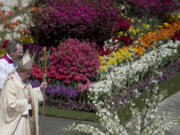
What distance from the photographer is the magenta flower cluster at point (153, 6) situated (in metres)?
16.5

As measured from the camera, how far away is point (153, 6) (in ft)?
54.5

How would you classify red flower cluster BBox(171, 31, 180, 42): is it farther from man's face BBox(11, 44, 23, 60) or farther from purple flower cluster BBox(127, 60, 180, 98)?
man's face BBox(11, 44, 23, 60)

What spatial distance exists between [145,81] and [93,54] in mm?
1472

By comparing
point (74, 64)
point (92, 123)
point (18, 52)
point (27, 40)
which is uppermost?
point (27, 40)

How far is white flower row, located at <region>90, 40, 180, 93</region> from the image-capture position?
9.81 m

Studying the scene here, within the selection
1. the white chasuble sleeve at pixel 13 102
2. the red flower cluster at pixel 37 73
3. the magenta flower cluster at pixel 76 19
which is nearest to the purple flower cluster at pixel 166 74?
the magenta flower cluster at pixel 76 19

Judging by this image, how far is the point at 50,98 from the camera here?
10164mm

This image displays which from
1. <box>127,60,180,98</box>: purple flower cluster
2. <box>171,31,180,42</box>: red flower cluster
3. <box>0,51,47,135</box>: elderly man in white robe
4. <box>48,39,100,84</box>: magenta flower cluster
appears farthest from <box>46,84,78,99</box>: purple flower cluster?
<box>171,31,180,42</box>: red flower cluster

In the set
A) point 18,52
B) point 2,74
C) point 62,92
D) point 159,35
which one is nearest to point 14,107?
point 18,52

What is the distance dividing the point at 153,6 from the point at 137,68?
596 cm

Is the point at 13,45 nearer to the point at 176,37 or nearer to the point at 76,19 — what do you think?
the point at 76,19

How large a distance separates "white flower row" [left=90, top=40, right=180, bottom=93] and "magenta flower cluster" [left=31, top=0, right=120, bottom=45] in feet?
4.93

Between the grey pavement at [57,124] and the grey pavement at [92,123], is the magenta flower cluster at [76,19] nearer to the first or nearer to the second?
the grey pavement at [92,123]

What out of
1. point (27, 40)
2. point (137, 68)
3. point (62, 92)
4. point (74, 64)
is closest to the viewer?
point (62, 92)
